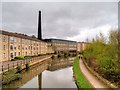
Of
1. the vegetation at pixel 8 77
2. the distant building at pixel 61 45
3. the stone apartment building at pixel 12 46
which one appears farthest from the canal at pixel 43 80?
the distant building at pixel 61 45

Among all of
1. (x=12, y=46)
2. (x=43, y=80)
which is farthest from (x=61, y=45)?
(x=43, y=80)

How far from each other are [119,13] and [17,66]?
52.4 ft

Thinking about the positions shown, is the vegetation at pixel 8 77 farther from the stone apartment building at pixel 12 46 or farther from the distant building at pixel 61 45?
the distant building at pixel 61 45

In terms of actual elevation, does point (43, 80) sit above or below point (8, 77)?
below

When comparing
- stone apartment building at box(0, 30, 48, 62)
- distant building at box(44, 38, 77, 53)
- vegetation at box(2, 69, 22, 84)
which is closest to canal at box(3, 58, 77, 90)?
vegetation at box(2, 69, 22, 84)

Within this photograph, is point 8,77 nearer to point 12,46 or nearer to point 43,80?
point 43,80

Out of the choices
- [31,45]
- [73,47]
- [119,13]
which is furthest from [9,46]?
[73,47]

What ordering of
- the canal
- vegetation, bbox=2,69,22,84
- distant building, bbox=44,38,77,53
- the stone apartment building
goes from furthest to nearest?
1. distant building, bbox=44,38,77,53
2. the stone apartment building
3. the canal
4. vegetation, bbox=2,69,22,84

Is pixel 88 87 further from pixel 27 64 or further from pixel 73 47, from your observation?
pixel 73 47

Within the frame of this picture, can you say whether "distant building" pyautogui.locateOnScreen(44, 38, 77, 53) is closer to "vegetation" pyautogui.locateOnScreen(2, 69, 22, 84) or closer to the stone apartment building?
the stone apartment building

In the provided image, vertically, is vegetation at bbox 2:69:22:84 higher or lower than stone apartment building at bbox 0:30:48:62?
lower

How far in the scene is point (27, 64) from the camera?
28.1 meters

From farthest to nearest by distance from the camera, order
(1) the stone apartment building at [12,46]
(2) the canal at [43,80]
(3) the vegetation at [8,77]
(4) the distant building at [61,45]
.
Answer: (4) the distant building at [61,45], (1) the stone apartment building at [12,46], (2) the canal at [43,80], (3) the vegetation at [8,77]

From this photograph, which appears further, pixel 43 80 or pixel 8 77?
pixel 43 80
